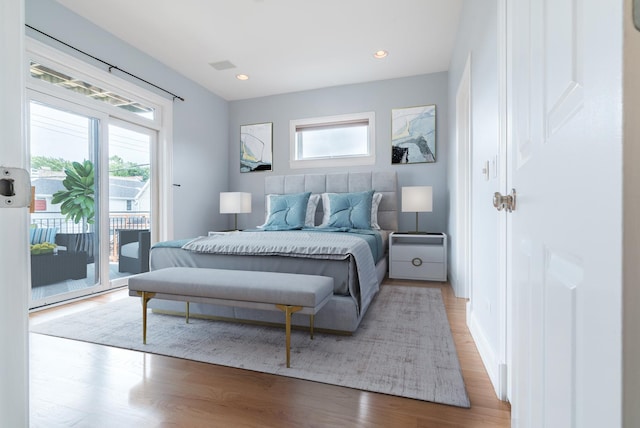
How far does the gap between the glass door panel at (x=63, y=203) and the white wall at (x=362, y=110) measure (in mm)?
2176

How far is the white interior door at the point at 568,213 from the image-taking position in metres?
0.33

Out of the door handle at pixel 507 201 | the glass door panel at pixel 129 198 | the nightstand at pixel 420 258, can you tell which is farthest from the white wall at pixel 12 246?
the nightstand at pixel 420 258

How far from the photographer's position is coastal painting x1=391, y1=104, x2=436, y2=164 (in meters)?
4.08

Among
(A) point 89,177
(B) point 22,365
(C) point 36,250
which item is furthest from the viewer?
(A) point 89,177

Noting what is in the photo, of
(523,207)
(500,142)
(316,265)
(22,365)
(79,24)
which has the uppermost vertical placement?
(79,24)

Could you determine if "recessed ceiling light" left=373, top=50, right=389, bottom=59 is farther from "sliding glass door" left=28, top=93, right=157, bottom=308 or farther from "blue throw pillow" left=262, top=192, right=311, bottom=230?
"sliding glass door" left=28, top=93, right=157, bottom=308

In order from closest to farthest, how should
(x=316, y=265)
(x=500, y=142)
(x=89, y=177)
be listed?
1. (x=500, y=142)
2. (x=316, y=265)
3. (x=89, y=177)

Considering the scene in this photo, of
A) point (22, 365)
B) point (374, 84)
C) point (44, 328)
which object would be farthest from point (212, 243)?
point (374, 84)

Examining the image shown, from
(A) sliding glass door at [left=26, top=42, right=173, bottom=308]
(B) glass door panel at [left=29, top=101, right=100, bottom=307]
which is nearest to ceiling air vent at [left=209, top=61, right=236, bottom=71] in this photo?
(A) sliding glass door at [left=26, top=42, right=173, bottom=308]

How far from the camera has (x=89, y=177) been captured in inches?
122

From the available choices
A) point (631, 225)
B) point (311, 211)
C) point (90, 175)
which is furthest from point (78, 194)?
point (631, 225)

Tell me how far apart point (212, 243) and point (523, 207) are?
2.19 meters

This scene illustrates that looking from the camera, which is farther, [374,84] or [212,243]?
[374,84]

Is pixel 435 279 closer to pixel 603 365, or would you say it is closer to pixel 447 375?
pixel 447 375
